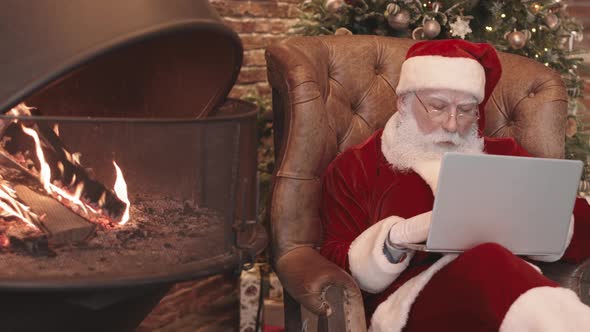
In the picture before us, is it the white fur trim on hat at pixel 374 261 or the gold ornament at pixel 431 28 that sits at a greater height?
the gold ornament at pixel 431 28

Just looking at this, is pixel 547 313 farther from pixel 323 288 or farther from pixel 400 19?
pixel 400 19

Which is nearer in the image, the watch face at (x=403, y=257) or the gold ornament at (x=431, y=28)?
the watch face at (x=403, y=257)

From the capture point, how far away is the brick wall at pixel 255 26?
3158 millimetres

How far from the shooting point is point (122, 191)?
1604mm

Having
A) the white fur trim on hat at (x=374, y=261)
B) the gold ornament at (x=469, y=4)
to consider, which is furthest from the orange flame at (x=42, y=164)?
the gold ornament at (x=469, y=4)

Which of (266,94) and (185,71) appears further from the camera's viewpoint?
(266,94)

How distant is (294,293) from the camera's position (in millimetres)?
1818

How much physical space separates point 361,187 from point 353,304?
1.68 feet

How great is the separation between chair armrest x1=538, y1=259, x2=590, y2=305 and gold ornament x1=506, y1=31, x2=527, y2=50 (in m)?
1.09

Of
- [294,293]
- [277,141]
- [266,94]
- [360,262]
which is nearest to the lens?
[294,293]

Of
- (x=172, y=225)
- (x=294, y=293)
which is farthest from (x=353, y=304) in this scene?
(x=172, y=225)

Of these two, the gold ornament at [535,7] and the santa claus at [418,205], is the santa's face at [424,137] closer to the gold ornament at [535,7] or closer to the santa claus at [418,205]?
the santa claus at [418,205]

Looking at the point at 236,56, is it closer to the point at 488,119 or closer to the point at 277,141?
the point at 277,141

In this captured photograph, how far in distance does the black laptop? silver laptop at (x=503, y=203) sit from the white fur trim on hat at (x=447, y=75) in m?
0.44
